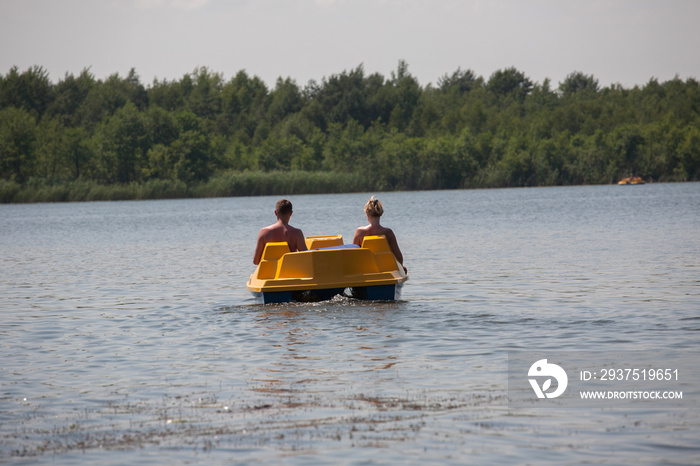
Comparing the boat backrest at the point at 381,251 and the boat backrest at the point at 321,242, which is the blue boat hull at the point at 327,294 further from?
the boat backrest at the point at 321,242

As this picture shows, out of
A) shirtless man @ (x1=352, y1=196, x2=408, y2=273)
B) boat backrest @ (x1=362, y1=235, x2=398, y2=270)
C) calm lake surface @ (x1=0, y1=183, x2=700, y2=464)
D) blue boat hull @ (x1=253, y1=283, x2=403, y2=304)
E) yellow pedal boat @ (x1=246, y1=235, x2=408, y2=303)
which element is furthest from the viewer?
shirtless man @ (x1=352, y1=196, x2=408, y2=273)

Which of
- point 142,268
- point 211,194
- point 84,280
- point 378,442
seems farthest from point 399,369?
point 211,194

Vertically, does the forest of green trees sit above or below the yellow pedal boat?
above

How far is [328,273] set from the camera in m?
12.9

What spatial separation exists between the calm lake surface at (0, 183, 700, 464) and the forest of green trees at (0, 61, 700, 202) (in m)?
63.4

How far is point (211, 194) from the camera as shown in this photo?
277 feet

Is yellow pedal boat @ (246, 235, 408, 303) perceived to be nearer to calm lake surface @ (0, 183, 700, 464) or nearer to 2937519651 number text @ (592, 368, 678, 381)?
calm lake surface @ (0, 183, 700, 464)

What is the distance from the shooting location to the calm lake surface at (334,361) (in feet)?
21.3

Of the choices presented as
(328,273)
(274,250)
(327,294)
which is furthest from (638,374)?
(274,250)

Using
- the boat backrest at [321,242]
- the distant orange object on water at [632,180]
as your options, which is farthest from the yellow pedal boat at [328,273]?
the distant orange object on water at [632,180]

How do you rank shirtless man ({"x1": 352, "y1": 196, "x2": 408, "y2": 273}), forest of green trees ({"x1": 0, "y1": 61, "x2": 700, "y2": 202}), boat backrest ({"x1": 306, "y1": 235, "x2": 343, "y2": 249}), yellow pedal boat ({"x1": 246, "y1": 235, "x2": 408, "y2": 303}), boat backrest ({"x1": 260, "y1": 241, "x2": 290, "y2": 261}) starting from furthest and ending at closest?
forest of green trees ({"x1": 0, "y1": 61, "x2": 700, "y2": 202}) → boat backrest ({"x1": 306, "y1": 235, "x2": 343, "y2": 249}) → shirtless man ({"x1": 352, "y1": 196, "x2": 408, "y2": 273}) → boat backrest ({"x1": 260, "y1": 241, "x2": 290, "y2": 261}) → yellow pedal boat ({"x1": 246, "y1": 235, "x2": 408, "y2": 303})

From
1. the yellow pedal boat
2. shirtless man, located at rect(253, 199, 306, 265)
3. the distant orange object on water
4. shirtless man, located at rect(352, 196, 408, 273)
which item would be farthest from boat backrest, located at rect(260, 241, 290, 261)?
the distant orange object on water

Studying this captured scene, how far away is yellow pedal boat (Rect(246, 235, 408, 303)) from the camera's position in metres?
12.8

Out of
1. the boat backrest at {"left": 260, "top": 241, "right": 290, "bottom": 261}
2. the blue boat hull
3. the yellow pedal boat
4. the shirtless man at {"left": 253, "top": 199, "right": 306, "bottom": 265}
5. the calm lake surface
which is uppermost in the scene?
the shirtless man at {"left": 253, "top": 199, "right": 306, "bottom": 265}
